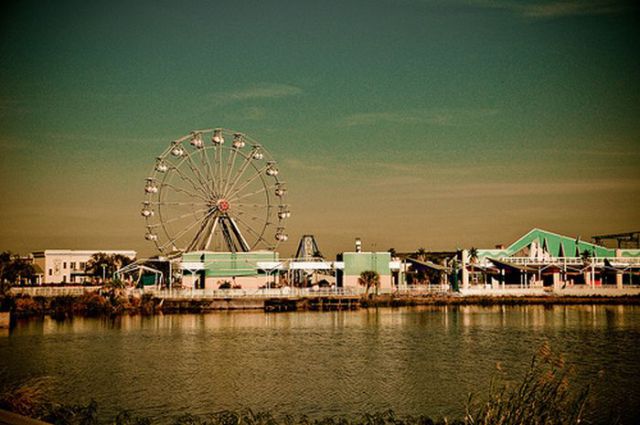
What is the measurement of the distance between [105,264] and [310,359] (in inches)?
2021

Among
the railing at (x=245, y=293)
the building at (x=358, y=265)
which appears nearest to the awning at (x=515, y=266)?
the building at (x=358, y=265)

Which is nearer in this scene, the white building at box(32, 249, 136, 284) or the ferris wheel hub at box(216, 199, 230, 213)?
the ferris wheel hub at box(216, 199, 230, 213)

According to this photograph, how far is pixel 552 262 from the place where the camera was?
66.9 m

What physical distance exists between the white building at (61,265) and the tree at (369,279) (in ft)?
113

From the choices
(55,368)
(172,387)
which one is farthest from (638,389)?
(55,368)

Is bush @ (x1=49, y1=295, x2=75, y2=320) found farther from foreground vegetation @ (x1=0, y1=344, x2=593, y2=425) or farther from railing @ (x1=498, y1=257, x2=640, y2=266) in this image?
railing @ (x1=498, y1=257, x2=640, y2=266)

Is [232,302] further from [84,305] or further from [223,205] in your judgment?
[84,305]

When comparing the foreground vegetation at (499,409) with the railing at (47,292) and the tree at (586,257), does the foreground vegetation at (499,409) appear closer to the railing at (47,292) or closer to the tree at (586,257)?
the railing at (47,292)

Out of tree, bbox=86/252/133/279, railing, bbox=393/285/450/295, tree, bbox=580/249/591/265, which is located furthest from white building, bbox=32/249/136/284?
tree, bbox=580/249/591/265

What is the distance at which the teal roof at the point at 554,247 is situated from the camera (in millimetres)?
68750

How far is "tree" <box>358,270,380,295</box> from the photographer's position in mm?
60094

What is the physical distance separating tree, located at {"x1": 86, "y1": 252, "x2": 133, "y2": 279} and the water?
29.2 m

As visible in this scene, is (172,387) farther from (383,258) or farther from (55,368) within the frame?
(383,258)

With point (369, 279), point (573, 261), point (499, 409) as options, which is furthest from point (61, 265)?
point (499, 409)
